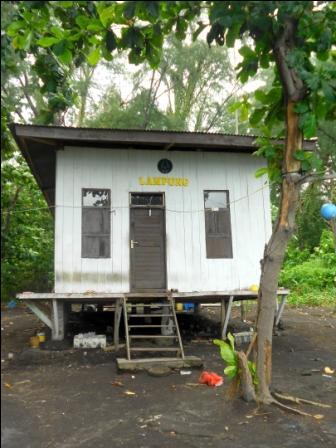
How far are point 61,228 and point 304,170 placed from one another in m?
5.35

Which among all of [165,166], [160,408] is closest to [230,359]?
[160,408]

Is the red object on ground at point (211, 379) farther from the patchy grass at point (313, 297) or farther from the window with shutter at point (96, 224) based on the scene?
the patchy grass at point (313, 297)

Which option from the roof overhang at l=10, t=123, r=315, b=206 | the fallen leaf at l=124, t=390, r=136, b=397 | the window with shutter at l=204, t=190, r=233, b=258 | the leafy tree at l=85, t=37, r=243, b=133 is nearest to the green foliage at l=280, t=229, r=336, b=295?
the leafy tree at l=85, t=37, r=243, b=133

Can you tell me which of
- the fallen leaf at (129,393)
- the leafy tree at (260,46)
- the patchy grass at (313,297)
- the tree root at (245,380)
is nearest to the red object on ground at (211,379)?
the fallen leaf at (129,393)

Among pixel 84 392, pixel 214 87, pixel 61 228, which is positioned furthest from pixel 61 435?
pixel 214 87

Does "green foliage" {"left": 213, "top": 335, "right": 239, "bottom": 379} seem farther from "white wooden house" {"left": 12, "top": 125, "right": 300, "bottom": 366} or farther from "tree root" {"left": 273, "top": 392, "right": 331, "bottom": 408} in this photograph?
"white wooden house" {"left": 12, "top": 125, "right": 300, "bottom": 366}

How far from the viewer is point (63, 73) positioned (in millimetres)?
3248

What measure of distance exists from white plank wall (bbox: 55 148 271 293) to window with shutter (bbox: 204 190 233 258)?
0.11 metres

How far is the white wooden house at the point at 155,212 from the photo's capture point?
9.02m

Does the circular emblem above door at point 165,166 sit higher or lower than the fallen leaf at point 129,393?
higher

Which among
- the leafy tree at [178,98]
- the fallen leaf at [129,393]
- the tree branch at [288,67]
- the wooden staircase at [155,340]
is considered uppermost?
the leafy tree at [178,98]

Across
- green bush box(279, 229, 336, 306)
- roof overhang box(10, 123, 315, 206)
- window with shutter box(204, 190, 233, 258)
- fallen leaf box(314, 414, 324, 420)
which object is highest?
roof overhang box(10, 123, 315, 206)

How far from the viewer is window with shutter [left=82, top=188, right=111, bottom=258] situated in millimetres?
9117

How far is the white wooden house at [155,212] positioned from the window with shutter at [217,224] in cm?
2
